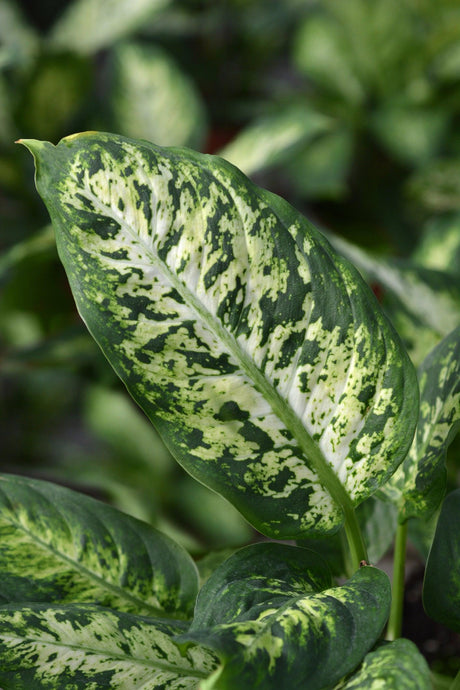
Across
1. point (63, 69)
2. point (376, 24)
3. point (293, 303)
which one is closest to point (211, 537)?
point (293, 303)

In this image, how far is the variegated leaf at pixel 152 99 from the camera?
120 cm

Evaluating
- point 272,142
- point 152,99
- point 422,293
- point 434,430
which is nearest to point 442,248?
point 422,293

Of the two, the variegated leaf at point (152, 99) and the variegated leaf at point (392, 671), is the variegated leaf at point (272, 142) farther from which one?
the variegated leaf at point (392, 671)

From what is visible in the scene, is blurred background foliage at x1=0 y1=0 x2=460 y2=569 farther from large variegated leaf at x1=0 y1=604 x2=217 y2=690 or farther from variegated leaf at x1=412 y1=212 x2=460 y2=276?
large variegated leaf at x1=0 y1=604 x2=217 y2=690

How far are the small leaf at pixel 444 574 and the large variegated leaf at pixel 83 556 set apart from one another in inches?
7.4

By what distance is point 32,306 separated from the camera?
1.26 m

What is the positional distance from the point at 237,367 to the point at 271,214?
100 mm

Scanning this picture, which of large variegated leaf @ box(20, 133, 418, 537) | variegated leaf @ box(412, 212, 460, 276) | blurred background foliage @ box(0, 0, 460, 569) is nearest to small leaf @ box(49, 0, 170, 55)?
blurred background foliage @ box(0, 0, 460, 569)

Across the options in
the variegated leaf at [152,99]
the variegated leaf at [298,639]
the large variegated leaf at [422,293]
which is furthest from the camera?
the variegated leaf at [152,99]

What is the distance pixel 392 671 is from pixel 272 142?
33.1 inches

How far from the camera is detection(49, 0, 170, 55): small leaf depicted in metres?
1.21

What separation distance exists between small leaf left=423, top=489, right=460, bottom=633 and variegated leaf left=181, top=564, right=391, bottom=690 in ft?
0.21

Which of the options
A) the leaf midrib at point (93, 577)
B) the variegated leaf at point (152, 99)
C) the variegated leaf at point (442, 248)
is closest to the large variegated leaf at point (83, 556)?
the leaf midrib at point (93, 577)

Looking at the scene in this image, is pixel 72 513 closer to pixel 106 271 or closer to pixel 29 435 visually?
pixel 106 271
